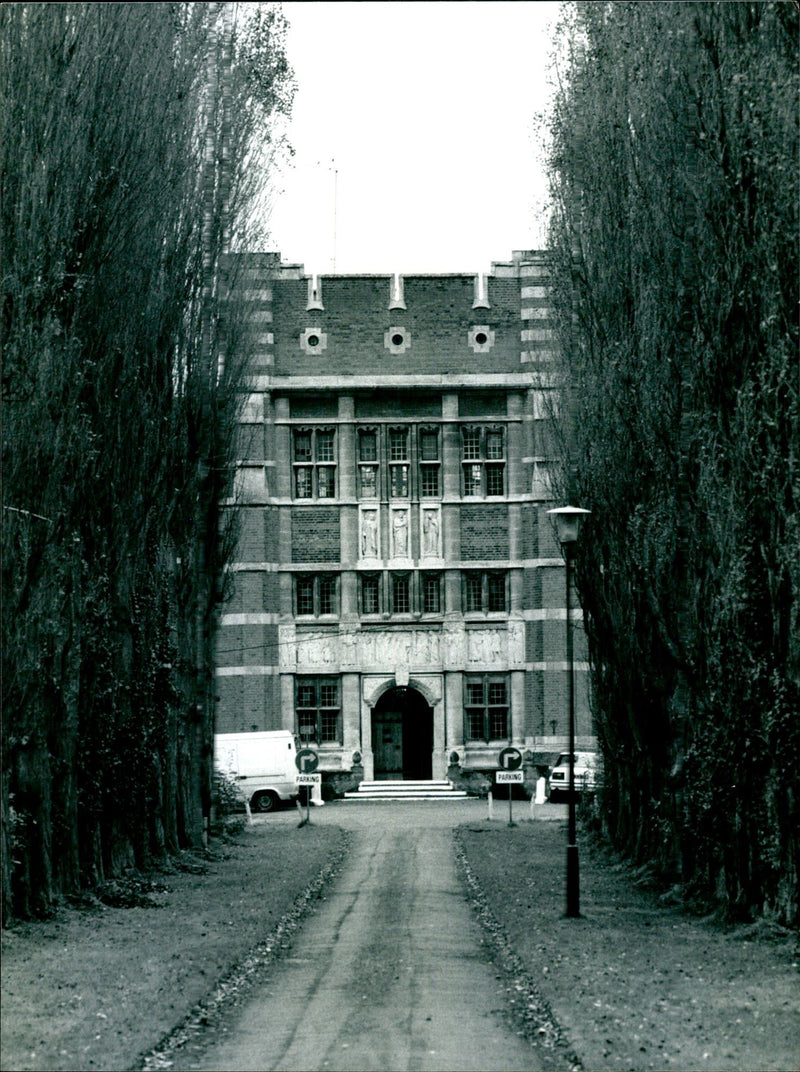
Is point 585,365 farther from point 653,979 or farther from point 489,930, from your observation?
point 653,979

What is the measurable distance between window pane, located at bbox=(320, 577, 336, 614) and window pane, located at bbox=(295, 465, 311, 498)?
2.50m

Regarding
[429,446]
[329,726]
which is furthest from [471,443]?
[329,726]

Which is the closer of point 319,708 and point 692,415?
point 692,415

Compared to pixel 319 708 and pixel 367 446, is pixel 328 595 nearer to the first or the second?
pixel 319 708

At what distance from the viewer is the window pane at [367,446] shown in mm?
47656

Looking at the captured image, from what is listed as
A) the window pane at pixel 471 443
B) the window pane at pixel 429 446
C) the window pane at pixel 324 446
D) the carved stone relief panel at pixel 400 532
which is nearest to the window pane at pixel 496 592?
the carved stone relief panel at pixel 400 532

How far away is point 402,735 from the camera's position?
48.3 meters

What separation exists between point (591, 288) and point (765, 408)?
746cm

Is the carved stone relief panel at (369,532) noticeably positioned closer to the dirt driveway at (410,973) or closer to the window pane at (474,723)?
the window pane at (474,723)

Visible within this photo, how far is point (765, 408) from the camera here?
17203mm

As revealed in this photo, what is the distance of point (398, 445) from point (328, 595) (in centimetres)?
478

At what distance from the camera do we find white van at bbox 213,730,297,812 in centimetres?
4244

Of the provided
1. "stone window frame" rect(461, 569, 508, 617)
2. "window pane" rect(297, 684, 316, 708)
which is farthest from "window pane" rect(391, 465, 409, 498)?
"window pane" rect(297, 684, 316, 708)

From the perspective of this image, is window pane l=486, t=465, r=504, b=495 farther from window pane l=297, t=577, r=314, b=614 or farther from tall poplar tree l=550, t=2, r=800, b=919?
tall poplar tree l=550, t=2, r=800, b=919
